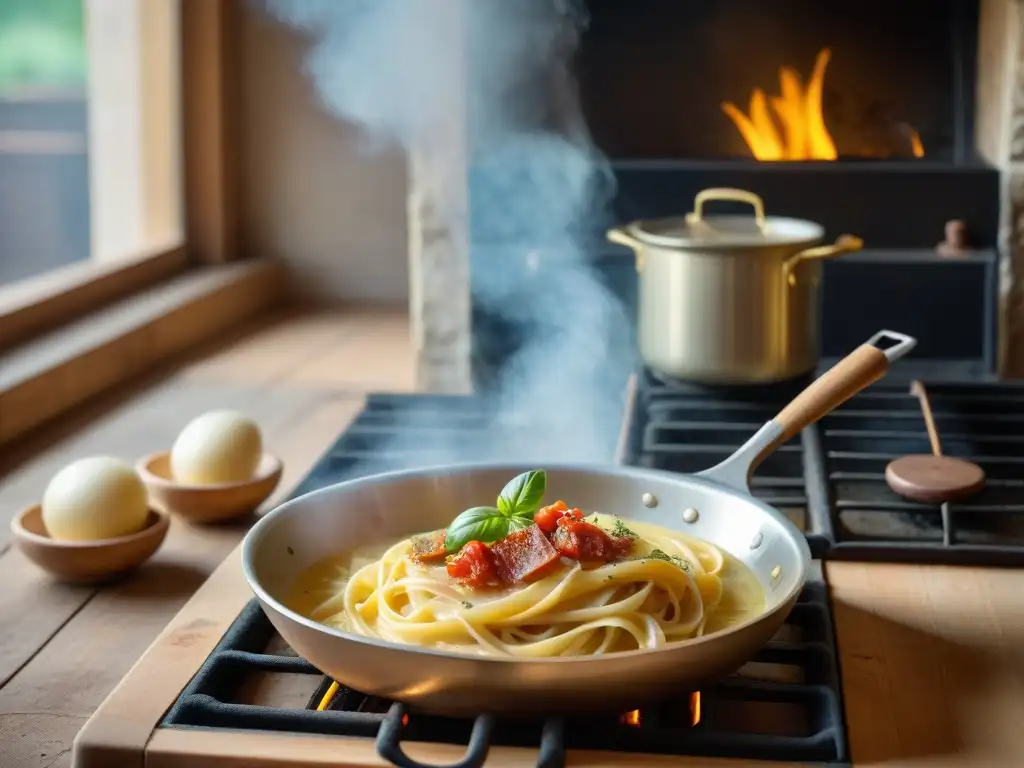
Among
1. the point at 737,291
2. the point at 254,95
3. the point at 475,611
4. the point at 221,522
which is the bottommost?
the point at 221,522

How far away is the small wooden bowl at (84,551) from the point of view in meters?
1.55

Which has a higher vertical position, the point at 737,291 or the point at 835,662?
the point at 737,291

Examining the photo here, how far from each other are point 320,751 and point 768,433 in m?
0.64

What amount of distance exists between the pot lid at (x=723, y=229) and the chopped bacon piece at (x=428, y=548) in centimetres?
92

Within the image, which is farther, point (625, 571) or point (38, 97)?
point (38, 97)

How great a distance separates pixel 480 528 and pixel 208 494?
0.73 metres

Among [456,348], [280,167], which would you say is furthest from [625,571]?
[280,167]

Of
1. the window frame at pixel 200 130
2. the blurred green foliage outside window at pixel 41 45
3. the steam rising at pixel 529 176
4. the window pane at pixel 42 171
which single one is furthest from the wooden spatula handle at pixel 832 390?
the window pane at pixel 42 171

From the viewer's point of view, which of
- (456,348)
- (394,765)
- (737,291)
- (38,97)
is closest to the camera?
(394,765)

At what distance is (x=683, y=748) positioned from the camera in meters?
0.96

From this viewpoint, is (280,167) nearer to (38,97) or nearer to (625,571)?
(38,97)

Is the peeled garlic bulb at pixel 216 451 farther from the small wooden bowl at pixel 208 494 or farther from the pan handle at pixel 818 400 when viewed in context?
the pan handle at pixel 818 400

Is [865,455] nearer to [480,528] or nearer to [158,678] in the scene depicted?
[480,528]

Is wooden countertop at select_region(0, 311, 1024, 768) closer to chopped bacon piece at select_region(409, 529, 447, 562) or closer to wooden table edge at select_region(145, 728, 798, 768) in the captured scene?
wooden table edge at select_region(145, 728, 798, 768)
